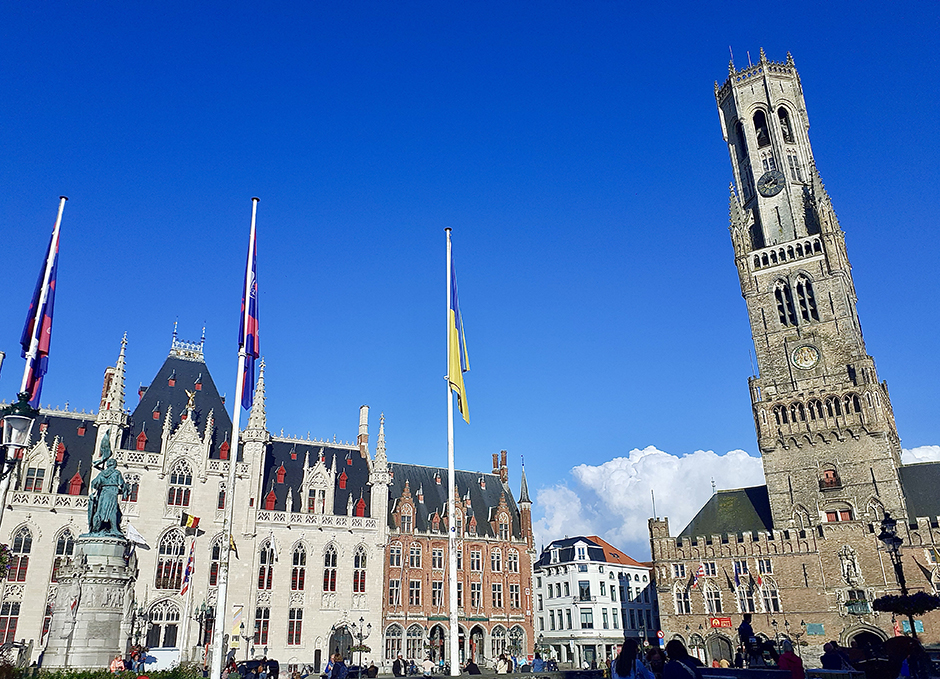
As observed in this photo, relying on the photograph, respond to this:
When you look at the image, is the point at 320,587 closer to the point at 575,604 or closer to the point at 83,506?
the point at 83,506

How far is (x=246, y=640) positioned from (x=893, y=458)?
2077 inches

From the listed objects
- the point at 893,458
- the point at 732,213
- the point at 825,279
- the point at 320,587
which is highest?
the point at 732,213

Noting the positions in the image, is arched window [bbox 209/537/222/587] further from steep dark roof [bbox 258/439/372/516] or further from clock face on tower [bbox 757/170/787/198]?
clock face on tower [bbox 757/170/787/198]

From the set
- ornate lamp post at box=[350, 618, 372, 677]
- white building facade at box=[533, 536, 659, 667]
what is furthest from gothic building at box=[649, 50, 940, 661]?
ornate lamp post at box=[350, 618, 372, 677]

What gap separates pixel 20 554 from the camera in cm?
4475

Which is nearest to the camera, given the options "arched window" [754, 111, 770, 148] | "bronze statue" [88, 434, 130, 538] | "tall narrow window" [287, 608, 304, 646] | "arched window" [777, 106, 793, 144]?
"bronze statue" [88, 434, 130, 538]

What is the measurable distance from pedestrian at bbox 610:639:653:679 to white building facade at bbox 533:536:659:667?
63.7 metres

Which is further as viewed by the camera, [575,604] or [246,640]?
[575,604]

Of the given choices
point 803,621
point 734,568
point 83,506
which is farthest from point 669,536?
point 83,506

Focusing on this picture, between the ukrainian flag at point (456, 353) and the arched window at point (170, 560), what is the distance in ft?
109

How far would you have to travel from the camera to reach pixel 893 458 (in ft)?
182

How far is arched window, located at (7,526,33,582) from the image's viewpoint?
145 feet

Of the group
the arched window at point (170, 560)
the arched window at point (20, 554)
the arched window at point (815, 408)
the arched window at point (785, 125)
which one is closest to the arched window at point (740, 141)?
the arched window at point (785, 125)

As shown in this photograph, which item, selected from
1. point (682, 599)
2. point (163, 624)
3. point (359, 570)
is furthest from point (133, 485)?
point (682, 599)
